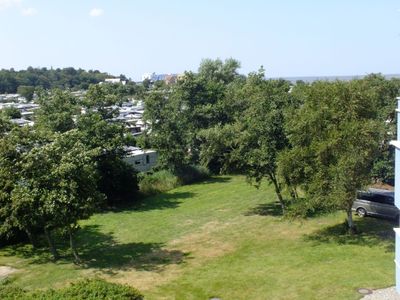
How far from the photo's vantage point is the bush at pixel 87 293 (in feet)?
42.8

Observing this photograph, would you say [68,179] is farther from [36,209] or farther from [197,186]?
[197,186]

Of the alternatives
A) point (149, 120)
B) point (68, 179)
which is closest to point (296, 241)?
point (68, 179)

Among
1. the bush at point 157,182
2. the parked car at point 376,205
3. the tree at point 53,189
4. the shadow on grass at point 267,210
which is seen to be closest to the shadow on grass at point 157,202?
the bush at point 157,182

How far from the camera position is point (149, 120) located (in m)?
39.8

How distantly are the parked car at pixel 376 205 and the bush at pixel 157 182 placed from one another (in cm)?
1578

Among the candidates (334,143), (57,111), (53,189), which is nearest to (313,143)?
(334,143)

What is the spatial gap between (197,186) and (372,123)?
64.1 ft

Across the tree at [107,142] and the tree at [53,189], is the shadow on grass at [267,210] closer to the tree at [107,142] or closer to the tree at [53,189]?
the tree at [107,142]

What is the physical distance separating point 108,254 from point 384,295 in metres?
12.1

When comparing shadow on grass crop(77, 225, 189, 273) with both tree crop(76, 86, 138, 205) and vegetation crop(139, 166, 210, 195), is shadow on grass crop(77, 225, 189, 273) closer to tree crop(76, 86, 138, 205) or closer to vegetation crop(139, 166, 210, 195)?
tree crop(76, 86, 138, 205)

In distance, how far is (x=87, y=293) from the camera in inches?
526

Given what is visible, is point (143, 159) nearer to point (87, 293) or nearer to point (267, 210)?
point (267, 210)

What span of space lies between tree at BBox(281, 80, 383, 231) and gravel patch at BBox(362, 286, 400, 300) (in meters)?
5.26

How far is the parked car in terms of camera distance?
78.7 ft
